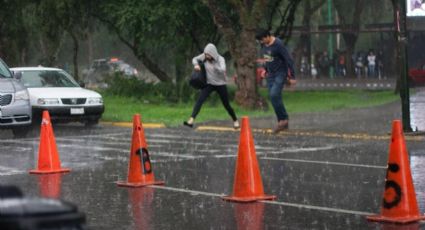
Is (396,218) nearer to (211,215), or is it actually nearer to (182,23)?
(211,215)

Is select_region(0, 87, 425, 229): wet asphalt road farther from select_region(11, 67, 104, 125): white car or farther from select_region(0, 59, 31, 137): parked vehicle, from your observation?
select_region(11, 67, 104, 125): white car

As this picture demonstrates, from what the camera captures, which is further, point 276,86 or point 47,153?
point 276,86

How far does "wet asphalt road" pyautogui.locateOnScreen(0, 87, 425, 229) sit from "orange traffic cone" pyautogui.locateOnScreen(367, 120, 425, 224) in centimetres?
14

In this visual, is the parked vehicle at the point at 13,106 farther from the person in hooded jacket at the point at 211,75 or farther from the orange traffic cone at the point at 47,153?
the orange traffic cone at the point at 47,153

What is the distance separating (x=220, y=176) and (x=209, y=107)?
14.0m

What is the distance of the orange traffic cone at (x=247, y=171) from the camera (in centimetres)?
889

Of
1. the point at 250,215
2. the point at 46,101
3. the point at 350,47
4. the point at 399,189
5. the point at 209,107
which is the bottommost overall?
the point at 250,215

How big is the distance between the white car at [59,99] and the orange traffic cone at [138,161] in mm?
9746

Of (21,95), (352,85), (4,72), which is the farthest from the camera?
(352,85)

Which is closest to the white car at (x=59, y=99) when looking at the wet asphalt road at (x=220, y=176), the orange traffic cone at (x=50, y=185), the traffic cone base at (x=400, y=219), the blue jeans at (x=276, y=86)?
the wet asphalt road at (x=220, y=176)

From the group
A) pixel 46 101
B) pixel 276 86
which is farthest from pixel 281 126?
pixel 46 101

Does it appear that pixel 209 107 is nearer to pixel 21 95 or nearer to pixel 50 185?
pixel 21 95

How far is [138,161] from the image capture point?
1030 cm

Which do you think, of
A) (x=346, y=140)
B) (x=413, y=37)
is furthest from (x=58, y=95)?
(x=413, y=37)
